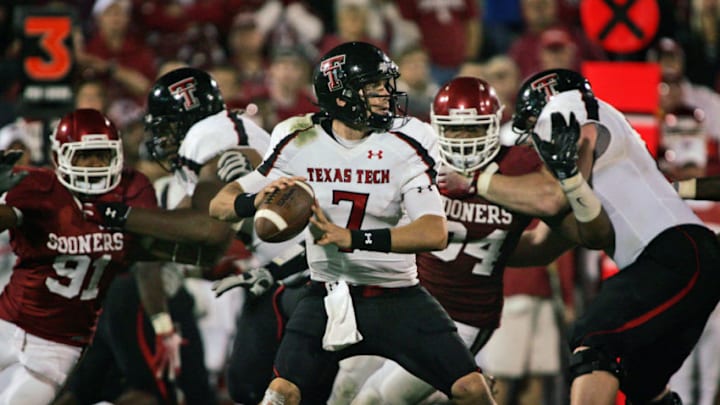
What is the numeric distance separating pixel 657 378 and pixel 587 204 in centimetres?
72

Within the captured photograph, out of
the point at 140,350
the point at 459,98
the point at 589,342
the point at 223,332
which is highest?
the point at 459,98

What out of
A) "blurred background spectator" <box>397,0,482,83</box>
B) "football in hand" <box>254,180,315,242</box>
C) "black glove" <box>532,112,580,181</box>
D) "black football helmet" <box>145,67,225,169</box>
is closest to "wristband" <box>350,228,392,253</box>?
"football in hand" <box>254,180,315,242</box>

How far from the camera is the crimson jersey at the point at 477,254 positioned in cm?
559

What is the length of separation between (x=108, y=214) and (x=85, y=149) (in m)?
0.30

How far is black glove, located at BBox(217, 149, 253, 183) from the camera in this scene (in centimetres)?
543

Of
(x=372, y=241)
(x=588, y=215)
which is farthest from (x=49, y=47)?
(x=588, y=215)

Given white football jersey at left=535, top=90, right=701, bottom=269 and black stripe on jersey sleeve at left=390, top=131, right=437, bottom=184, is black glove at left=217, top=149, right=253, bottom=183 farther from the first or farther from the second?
white football jersey at left=535, top=90, right=701, bottom=269

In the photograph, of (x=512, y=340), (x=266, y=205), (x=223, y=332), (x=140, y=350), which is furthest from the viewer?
(x=223, y=332)

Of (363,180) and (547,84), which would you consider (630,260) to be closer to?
(547,84)

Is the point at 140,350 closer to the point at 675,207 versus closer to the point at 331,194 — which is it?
the point at 331,194

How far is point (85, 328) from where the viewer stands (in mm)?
5383

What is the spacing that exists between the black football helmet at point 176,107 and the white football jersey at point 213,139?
120mm

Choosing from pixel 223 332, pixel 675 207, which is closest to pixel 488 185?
pixel 675 207

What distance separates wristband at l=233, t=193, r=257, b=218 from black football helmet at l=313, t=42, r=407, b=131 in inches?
18.4
